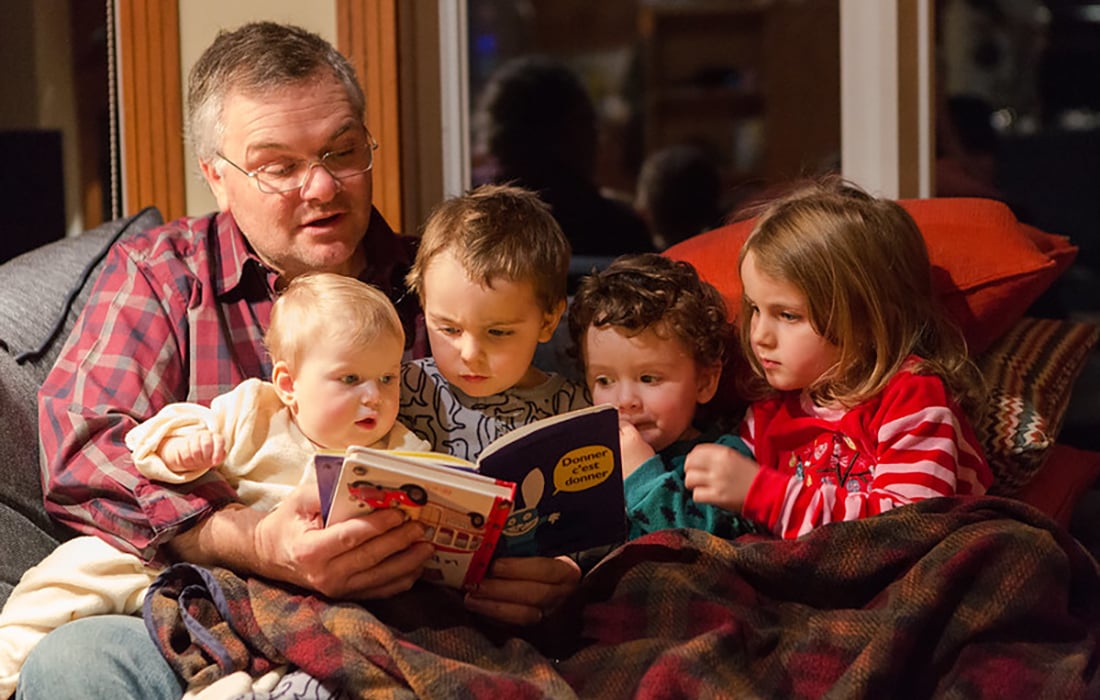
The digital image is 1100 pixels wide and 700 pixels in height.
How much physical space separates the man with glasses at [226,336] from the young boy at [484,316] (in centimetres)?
15

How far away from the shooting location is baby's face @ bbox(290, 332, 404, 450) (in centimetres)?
180

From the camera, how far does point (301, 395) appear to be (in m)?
1.83

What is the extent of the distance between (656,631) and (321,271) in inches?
32.5

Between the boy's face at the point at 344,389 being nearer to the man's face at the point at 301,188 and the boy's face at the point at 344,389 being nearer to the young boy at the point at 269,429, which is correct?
the young boy at the point at 269,429

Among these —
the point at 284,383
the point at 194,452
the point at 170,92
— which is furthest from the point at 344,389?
the point at 170,92

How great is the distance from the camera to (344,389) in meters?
1.82

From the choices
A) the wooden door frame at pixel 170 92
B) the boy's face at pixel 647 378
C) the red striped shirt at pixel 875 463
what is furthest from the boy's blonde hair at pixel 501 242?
the wooden door frame at pixel 170 92

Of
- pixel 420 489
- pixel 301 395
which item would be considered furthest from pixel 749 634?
pixel 301 395

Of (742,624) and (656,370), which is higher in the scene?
(656,370)

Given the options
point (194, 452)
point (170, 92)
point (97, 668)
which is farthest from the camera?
point (170, 92)

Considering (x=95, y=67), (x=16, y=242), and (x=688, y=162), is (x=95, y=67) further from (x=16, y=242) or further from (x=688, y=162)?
(x=688, y=162)

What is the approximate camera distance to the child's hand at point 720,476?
184cm

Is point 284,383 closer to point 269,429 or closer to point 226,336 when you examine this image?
point 269,429

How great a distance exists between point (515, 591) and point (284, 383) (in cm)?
46
